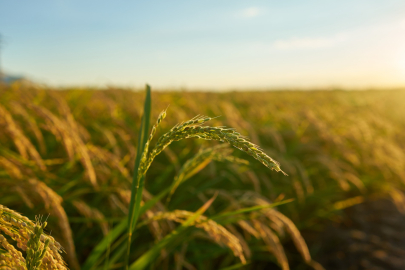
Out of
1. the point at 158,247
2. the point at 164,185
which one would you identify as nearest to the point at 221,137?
the point at 158,247

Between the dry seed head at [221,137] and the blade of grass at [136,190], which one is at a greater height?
the dry seed head at [221,137]

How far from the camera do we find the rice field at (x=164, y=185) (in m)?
0.97

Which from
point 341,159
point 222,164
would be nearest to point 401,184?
point 341,159

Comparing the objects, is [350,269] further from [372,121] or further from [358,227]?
[372,121]

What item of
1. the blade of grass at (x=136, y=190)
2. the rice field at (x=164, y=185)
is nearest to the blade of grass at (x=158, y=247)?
the rice field at (x=164, y=185)

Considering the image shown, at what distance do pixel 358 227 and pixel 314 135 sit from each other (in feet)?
4.22

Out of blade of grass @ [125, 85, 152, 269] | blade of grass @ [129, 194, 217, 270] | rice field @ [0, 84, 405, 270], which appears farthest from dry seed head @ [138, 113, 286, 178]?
blade of grass @ [129, 194, 217, 270]

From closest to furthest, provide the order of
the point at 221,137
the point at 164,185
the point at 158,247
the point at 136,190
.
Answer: the point at 221,137, the point at 136,190, the point at 158,247, the point at 164,185

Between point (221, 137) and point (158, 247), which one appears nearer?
point (221, 137)

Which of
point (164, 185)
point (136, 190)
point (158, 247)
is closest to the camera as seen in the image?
point (136, 190)

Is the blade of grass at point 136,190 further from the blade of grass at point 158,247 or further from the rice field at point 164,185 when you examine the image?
Answer: the blade of grass at point 158,247

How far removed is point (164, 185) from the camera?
283cm

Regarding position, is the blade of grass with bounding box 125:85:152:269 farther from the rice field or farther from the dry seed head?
the dry seed head

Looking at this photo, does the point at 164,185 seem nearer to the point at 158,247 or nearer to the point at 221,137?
the point at 158,247
